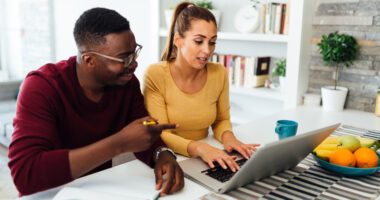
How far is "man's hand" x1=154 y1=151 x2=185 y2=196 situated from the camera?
41.9 inches

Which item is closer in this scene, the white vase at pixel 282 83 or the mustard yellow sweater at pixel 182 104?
the mustard yellow sweater at pixel 182 104

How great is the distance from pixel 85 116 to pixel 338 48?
1.58 metres

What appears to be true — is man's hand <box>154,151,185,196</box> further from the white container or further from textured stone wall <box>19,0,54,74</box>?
textured stone wall <box>19,0,54,74</box>

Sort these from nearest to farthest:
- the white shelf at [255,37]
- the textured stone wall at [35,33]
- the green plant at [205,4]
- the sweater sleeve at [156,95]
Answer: the sweater sleeve at [156,95] < the white shelf at [255,37] < the green plant at [205,4] < the textured stone wall at [35,33]

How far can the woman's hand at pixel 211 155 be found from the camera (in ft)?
4.06

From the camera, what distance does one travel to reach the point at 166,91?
160 centimetres

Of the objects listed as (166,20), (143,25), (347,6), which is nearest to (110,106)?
(347,6)

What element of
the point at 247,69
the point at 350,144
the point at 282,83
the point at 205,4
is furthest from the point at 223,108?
the point at 205,4

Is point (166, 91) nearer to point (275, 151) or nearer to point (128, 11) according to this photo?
point (275, 151)

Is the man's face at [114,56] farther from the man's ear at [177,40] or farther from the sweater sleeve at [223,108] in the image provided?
the sweater sleeve at [223,108]

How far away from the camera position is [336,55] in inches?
87.1

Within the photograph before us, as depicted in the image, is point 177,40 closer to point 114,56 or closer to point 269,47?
point 114,56

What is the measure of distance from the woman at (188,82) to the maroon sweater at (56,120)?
13cm

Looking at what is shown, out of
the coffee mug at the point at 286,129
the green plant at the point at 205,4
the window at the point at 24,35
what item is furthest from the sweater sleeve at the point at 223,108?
the window at the point at 24,35
